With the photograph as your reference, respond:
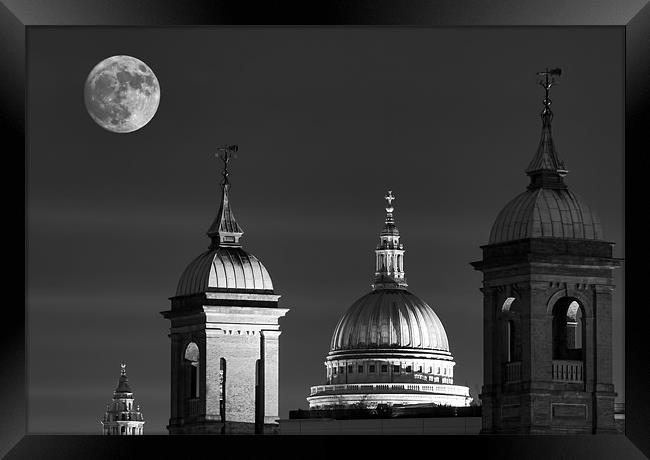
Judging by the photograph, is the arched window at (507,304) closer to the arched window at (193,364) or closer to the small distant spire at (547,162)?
the small distant spire at (547,162)

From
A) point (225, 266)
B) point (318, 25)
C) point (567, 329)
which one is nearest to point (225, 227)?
point (225, 266)

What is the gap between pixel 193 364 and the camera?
3531 inches

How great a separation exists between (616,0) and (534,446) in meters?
5.96

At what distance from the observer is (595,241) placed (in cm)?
7000

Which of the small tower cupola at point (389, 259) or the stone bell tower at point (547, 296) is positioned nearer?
the stone bell tower at point (547, 296)

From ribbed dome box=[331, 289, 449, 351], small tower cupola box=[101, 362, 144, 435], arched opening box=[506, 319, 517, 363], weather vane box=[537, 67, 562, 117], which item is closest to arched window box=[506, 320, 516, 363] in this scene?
arched opening box=[506, 319, 517, 363]

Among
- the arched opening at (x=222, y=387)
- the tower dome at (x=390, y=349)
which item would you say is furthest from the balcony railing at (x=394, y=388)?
the arched opening at (x=222, y=387)

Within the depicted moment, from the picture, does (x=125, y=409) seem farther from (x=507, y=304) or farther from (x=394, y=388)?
(x=507, y=304)

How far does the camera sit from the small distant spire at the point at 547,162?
69.9m

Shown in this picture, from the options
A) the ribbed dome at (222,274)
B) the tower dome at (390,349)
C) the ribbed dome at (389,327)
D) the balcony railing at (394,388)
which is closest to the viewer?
the ribbed dome at (222,274)

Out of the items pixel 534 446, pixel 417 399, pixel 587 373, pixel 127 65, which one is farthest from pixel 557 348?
pixel 417 399

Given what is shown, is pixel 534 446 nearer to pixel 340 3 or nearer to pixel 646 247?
pixel 646 247

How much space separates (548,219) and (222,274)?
70.2 feet

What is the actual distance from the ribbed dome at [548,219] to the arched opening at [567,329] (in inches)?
96.0
